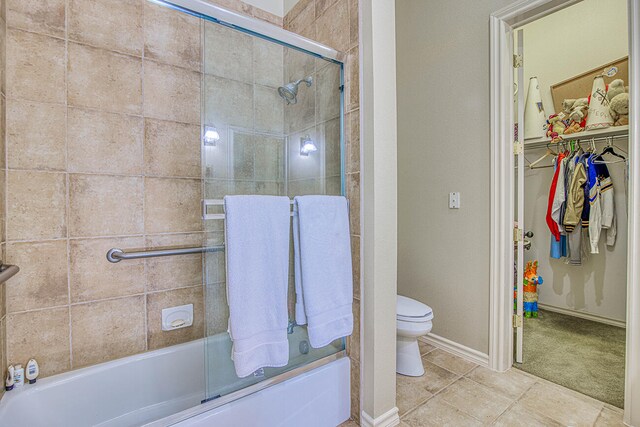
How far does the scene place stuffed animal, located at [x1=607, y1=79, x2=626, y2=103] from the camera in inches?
101

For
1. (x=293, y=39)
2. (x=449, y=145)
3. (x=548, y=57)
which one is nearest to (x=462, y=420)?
(x=449, y=145)

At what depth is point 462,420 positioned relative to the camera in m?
Answer: 1.52

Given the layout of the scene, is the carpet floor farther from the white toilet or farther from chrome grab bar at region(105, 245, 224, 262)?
chrome grab bar at region(105, 245, 224, 262)

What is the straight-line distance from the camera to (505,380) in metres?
1.86

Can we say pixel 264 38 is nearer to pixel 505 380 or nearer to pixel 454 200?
pixel 454 200

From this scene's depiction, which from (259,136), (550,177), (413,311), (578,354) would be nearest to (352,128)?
(259,136)

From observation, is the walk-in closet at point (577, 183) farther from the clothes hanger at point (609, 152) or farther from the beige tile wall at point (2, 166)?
the beige tile wall at point (2, 166)

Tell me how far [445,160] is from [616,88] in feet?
5.71

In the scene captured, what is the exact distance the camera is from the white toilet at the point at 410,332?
186 centimetres

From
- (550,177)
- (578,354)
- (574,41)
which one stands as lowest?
(578,354)

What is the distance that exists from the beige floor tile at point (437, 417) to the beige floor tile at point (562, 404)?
15.0 inches

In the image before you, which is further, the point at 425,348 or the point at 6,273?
the point at 425,348

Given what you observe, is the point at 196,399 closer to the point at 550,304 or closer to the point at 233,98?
the point at 233,98

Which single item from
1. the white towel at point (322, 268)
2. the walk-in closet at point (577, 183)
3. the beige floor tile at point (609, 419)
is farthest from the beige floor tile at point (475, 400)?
the white towel at point (322, 268)
